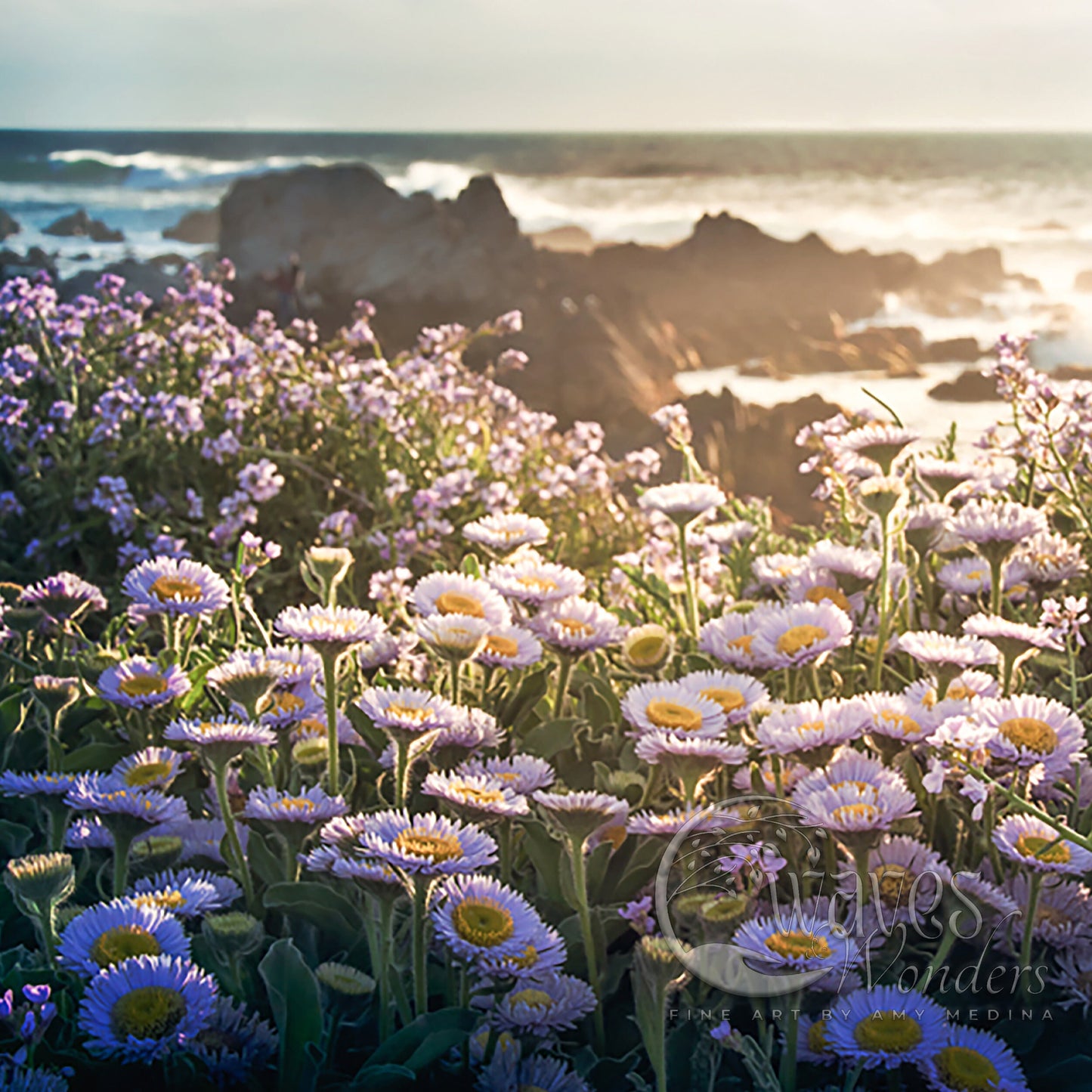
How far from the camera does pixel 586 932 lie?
2.91 ft

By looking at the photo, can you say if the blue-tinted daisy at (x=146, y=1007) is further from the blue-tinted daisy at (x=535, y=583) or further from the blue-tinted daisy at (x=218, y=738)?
the blue-tinted daisy at (x=535, y=583)

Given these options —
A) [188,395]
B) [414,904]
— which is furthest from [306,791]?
[188,395]

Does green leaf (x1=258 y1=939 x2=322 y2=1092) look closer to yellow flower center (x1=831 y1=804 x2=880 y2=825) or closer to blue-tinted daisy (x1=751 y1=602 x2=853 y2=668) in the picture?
yellow flower center (x1=831 y1=804 x2=880 y2=825)

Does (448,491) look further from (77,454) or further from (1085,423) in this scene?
(1085,423)

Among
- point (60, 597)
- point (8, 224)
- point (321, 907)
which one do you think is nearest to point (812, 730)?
point (321, 907)

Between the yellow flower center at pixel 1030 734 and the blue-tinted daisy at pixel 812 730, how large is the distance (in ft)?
0.35

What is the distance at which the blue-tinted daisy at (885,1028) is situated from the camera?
0.75m

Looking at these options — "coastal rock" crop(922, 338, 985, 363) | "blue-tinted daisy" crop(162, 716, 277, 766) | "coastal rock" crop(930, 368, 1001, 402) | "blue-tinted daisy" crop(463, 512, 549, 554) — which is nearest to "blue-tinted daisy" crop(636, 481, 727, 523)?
"blue-tinted daisy" crop(463, 512, 549, 554)

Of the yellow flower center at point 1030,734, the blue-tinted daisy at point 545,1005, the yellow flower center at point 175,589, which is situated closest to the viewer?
the blue-tinted daisy at point 545,1005

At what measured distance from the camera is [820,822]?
0.83 metres

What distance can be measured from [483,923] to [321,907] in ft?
0.64

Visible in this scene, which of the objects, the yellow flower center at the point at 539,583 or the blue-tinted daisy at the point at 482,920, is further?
the yellow flower center at the point at 539,583

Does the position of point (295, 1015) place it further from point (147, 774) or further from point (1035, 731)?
point (1035, 731)

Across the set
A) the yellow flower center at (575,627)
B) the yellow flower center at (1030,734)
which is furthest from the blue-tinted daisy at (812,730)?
the yellow flower center at (575,627)
